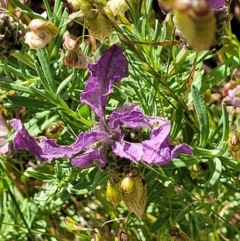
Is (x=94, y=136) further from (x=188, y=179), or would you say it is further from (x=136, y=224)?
(x=136, y=224)

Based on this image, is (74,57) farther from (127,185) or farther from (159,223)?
(159,223)

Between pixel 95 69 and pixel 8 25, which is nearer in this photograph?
pixel 95 69

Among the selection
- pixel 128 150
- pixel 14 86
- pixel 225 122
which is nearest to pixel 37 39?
pixel 14 86

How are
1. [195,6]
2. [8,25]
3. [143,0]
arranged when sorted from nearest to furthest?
1. [195,6]
2. [8,25]
3. [143,0]

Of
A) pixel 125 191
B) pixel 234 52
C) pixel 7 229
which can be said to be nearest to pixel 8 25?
pixel 125 191

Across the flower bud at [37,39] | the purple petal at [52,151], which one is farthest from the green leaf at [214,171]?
the flower bud at [37,39]

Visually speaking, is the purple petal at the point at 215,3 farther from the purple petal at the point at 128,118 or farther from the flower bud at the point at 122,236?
the flower bud at the point at 122,236
